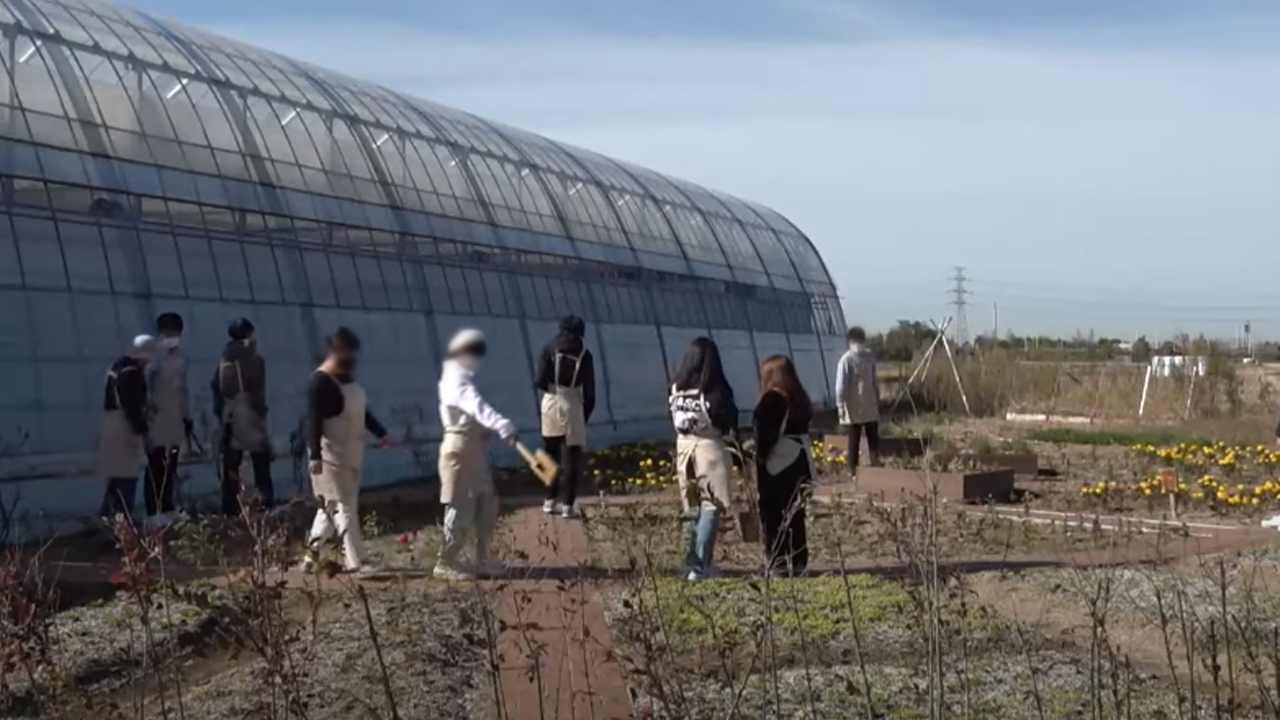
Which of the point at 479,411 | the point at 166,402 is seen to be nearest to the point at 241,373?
the point at 166,402

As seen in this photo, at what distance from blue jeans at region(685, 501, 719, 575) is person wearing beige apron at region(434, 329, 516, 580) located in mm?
1125

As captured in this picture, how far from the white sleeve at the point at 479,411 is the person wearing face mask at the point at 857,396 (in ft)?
25.5

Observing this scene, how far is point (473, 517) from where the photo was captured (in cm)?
841

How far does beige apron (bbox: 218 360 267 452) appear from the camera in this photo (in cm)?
1205

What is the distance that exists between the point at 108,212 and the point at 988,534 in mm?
7605

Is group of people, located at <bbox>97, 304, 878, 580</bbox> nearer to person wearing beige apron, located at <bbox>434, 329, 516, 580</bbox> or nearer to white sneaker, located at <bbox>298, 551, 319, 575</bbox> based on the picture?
person wearing beige apron, located at <bbox>434, 329, 516, 580</bbox>

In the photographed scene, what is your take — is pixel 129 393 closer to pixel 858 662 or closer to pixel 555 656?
pixel 555 656

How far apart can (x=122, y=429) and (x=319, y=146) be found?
8.54 metres

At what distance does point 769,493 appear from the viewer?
929cm

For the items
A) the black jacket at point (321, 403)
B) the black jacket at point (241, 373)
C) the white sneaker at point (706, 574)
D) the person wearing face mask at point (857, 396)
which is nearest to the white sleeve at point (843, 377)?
the person wearing face mask at point (857, 396)

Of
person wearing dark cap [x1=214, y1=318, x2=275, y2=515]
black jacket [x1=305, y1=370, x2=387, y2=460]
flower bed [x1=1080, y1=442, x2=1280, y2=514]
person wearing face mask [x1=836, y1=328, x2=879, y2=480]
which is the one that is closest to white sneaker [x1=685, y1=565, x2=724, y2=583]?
black jacket [x1=305, y1=370, x2=387, y2=460]

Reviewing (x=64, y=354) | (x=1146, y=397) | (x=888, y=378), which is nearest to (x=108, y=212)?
(x=64, y=354)

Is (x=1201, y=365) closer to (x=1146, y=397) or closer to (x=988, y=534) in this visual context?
(x=1146, y=397)

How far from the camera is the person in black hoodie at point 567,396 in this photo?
1180cm
